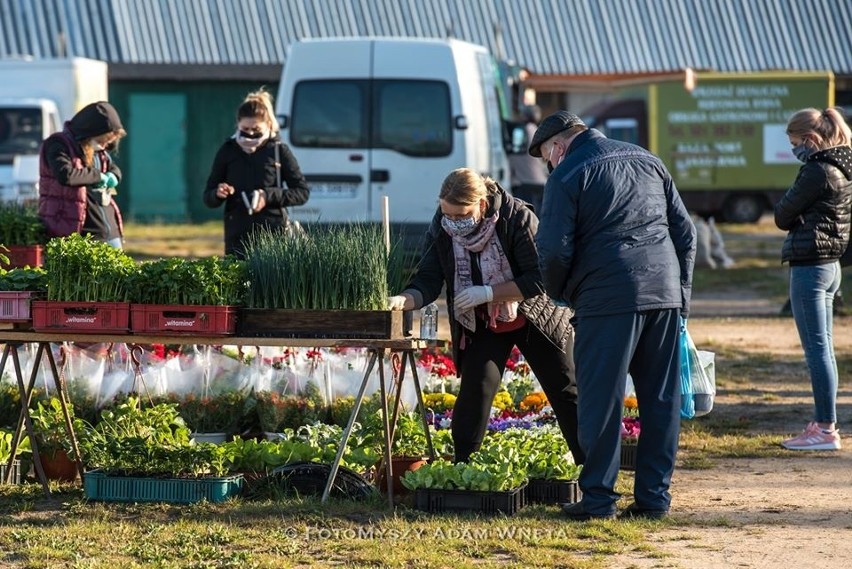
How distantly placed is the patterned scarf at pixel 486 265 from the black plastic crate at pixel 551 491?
2.31ft

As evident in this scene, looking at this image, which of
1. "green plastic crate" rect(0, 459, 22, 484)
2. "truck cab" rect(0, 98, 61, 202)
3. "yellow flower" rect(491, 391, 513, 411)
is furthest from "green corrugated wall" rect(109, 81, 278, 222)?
"green plastic crate" rect(0, 459, 22, 484)

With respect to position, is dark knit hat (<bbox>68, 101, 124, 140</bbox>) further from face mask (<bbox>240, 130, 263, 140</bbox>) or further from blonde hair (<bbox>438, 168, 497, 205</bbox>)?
blonde hair (<bbox>438, 168, 497, 205</bbox>)

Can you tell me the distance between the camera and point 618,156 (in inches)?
226

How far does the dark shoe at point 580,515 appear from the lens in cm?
582

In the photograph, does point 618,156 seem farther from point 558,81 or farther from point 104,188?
point 558,81

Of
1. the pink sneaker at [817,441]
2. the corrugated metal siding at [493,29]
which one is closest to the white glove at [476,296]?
the pink sneaker at [817,441]

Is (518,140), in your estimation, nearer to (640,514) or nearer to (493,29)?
(640,514)

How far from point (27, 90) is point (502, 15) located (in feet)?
33.5

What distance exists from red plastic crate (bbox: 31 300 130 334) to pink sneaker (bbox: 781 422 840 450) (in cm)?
358

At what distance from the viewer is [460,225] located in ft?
19.7

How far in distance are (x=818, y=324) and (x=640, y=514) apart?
2.15 metres

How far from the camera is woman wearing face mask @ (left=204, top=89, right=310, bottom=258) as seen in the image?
8.45 meters

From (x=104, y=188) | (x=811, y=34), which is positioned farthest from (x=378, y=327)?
(x=811, y=34)

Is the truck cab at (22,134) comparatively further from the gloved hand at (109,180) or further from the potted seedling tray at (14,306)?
the potted seedling tray at (14,306)
